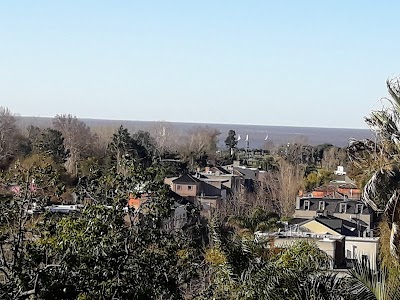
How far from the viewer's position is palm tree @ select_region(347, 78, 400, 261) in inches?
284

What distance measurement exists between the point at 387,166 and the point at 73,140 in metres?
46.0

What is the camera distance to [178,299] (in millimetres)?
9422

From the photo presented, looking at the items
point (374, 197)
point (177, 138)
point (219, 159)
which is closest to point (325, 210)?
point (374, 197)

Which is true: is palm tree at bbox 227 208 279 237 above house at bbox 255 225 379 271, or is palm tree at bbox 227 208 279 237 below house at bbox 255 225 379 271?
below

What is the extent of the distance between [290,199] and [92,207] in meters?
32.4

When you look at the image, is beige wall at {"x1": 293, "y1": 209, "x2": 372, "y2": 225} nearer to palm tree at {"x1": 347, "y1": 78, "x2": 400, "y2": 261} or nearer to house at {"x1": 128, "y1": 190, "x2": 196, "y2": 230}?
house at {"x1": 128, "y1": 190, "x2": 196, "y2": 230}

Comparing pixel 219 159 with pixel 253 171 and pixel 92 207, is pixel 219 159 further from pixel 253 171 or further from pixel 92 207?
pixel 92 207

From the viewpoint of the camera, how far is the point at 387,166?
7.34m

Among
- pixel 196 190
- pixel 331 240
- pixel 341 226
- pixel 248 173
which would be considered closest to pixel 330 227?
pixel 341 226

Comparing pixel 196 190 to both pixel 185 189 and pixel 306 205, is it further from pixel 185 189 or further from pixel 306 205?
pixel 306 205

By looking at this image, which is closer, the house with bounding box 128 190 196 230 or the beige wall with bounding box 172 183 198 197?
the house with bounding box 128 190 196 230

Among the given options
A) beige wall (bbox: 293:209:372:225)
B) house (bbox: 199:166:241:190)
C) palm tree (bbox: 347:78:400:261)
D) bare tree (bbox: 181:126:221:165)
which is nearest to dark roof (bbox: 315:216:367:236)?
beige wall (bbox: 293:209:372:225)

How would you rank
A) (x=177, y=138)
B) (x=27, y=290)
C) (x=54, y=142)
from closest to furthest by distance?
1. (x=27, y=290)
2. (x=54, y=142)
3. (x=177, y=138)

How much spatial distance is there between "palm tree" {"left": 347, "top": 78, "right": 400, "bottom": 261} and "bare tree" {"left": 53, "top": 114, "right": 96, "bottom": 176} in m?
31.7
